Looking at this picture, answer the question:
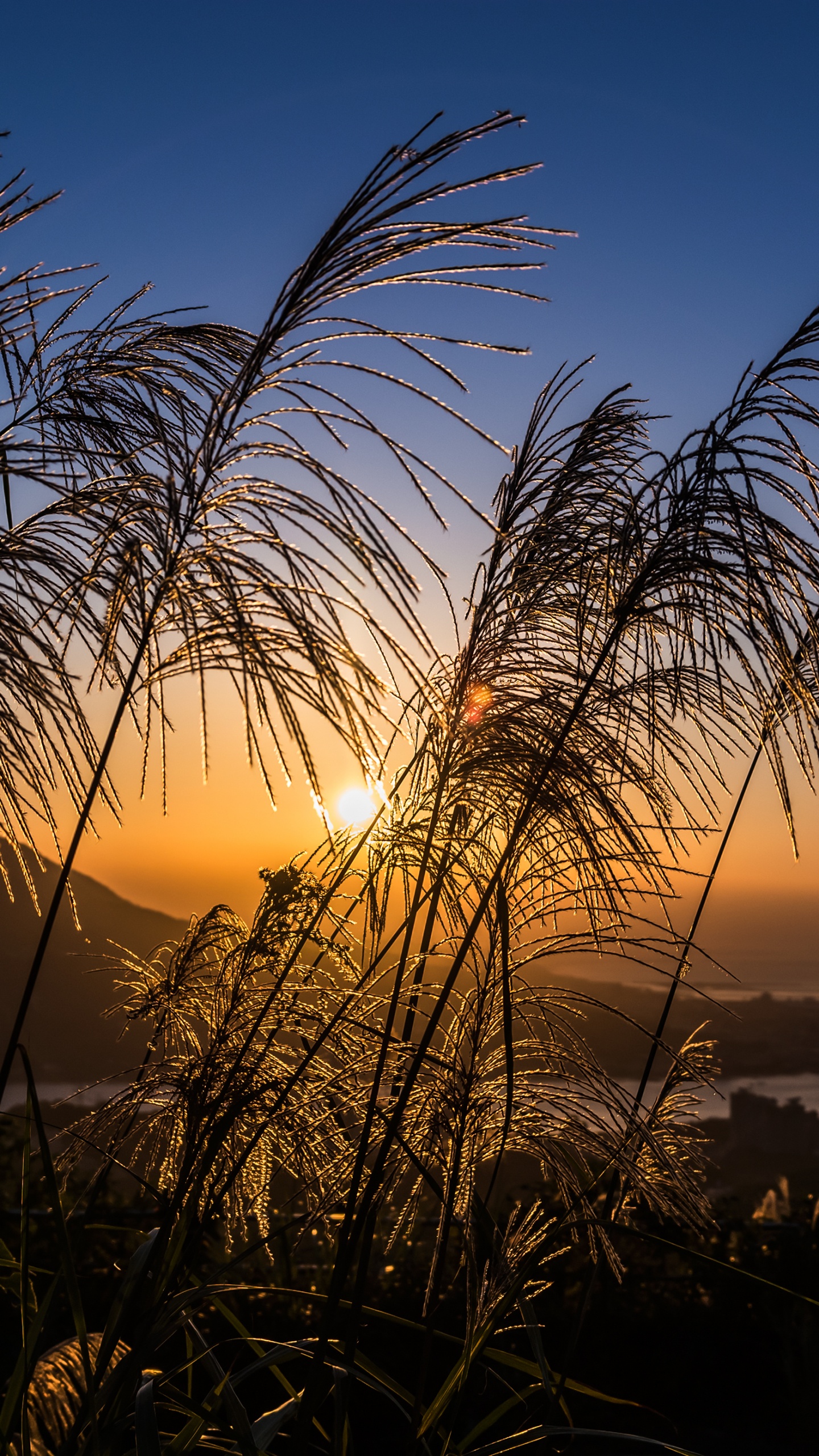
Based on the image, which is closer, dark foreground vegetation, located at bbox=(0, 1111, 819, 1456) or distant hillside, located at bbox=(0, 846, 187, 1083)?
distant hillside, located at bbox=(0, 846, 187, 1083)

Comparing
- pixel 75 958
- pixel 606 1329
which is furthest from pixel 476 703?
pixel 606 1329

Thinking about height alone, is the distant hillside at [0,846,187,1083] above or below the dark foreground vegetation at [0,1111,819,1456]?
above

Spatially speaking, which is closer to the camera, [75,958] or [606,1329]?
→ [75,958]

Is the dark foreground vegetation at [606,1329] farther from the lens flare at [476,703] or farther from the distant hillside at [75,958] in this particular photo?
the lens flare at [476,703]

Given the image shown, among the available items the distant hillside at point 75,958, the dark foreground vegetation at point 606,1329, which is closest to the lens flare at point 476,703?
the distant hillside at point 75,958

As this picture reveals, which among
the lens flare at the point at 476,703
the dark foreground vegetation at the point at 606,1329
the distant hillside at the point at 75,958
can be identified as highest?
the lens flare at the point at 476,703

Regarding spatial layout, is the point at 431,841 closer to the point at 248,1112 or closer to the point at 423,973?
the point at 423,973

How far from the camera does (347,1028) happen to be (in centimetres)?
179

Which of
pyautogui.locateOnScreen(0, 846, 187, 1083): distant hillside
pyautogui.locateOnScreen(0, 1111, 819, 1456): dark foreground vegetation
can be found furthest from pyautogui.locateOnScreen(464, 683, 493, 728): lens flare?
pyautogui.locateOnScreen(0, 1111, 819, 1456): dark foreground vegetation

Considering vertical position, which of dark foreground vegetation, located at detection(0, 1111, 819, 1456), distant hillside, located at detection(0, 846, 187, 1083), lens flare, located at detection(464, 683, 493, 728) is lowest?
dark foreground vegetation, located at detection(0, 1111, 819, 1456)

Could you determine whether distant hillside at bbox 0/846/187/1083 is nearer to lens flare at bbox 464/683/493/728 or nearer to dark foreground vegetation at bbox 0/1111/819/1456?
lens flare at bbox 464/683/493/728

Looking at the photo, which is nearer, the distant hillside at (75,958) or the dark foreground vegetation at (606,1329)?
the distant hillside at (75,958)

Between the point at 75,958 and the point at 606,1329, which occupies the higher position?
the point at 75,958

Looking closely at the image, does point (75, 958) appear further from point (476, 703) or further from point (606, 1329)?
point (606, 1329)
